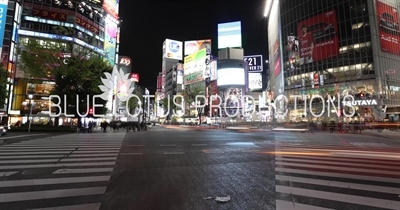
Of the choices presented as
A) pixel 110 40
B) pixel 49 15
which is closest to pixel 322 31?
pixel 110 40

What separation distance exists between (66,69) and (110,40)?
123 feet

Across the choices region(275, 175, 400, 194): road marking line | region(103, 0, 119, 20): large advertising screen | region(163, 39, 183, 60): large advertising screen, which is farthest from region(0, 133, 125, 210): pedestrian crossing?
region(163, 39, 183, 60): large advertising screen

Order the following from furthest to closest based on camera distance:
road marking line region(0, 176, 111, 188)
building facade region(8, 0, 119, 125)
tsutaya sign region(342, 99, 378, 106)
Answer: building facade region(8, 0, 119, 125)
tsutaya sign region(342, 99, 378, 106)
road marking line region(0, 176, 111, 188)

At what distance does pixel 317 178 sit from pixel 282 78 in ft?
209

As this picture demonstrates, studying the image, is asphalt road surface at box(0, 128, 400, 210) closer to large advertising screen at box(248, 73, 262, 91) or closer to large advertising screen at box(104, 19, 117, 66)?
large advertising screen at box(104, 19, 117, 66)

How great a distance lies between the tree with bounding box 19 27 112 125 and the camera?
2825cm

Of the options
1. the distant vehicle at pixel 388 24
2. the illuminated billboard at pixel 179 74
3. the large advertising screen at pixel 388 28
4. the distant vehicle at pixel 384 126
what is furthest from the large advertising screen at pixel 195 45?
the distant vehicle at pixel 384 126

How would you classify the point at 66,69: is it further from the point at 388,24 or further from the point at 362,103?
the point at 388,24

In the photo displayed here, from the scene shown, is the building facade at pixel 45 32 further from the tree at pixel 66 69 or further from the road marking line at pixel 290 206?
the road marking line at pixel 290 206

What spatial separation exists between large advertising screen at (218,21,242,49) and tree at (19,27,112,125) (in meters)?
51.8

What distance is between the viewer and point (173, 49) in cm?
12875

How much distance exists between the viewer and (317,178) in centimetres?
655

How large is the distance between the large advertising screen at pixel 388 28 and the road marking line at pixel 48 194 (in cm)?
5811

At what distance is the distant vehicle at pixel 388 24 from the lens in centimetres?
4831
